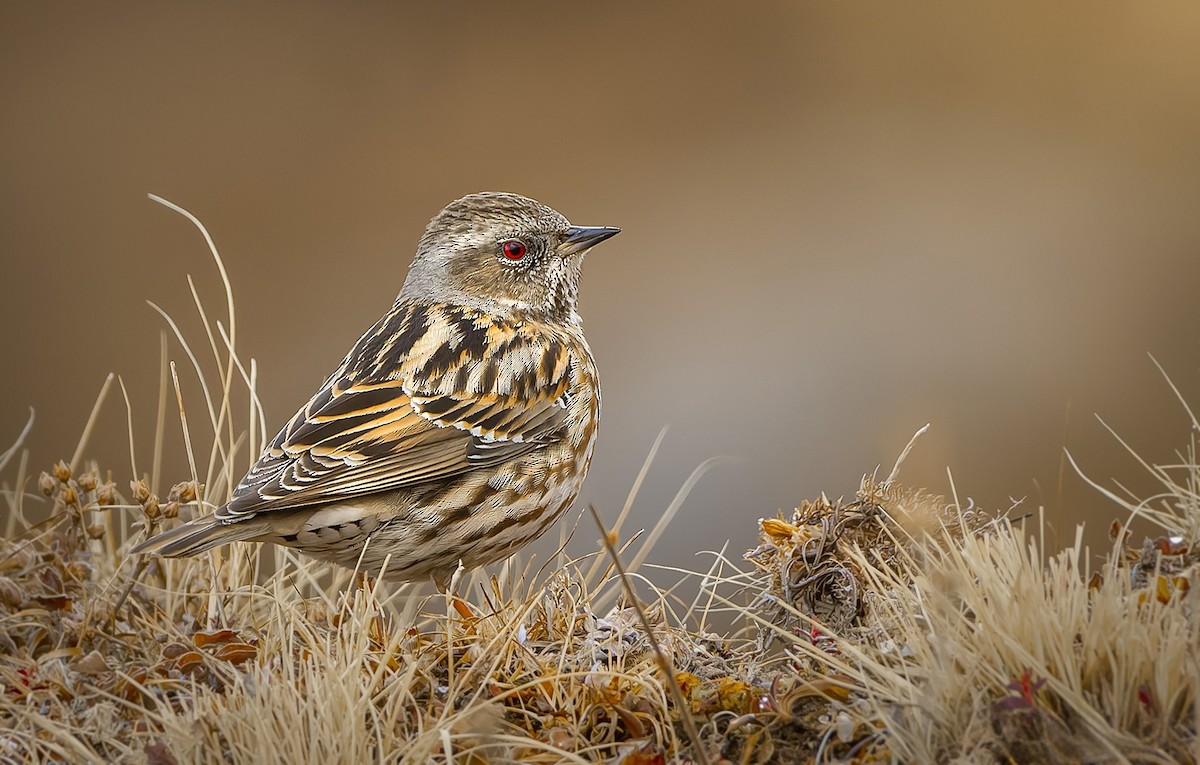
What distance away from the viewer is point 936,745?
264 centimetres

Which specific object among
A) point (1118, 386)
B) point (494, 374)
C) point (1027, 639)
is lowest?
point (1118, 386)

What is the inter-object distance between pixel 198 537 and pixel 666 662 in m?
1.74

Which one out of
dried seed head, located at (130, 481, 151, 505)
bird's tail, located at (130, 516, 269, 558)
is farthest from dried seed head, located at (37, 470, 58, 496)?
bird's tail, located at (130, 516, 269, 558)

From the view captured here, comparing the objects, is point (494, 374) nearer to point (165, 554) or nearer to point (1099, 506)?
point (165, 554)

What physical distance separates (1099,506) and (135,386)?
7.35 meters

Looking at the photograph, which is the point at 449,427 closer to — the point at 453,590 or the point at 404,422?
the point at 404,422

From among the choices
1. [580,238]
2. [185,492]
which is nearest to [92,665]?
[185,492]

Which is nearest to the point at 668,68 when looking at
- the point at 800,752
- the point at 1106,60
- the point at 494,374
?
the point at 1106,60

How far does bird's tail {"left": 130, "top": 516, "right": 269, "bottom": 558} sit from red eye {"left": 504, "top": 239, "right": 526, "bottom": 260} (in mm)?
1925

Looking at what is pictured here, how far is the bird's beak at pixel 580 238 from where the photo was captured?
5.35 meters

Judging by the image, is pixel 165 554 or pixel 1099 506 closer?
pixel 165 554

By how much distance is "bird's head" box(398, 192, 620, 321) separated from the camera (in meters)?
5.27

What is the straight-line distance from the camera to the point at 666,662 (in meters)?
2.99

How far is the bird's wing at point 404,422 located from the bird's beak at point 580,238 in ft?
2.17
